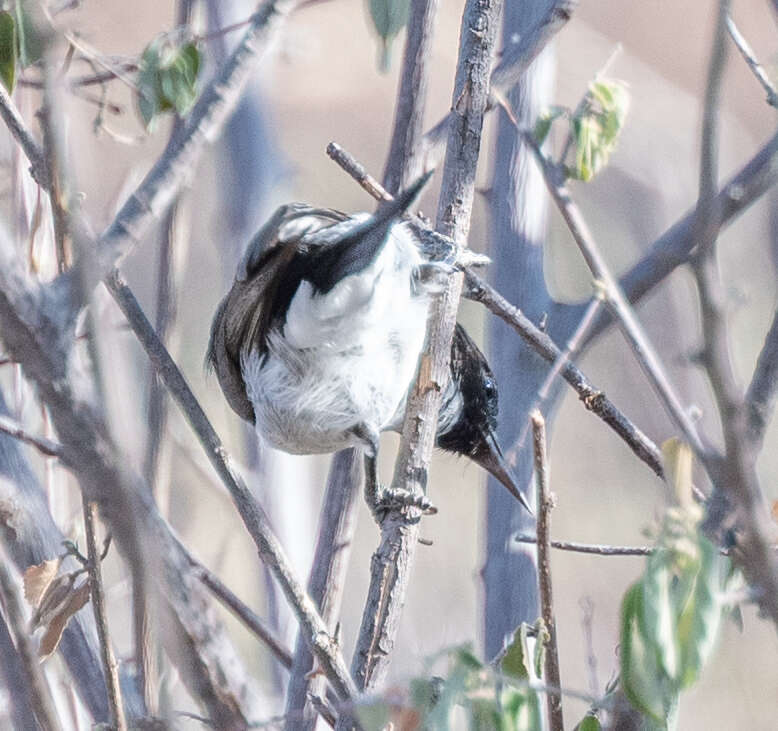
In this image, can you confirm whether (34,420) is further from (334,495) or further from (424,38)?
(424,38)

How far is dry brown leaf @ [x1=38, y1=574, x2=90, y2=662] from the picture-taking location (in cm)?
144

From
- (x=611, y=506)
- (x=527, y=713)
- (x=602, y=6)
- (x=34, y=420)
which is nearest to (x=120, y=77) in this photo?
(x=34, y=420)

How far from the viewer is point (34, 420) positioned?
2.19 meters

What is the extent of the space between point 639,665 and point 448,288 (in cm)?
96

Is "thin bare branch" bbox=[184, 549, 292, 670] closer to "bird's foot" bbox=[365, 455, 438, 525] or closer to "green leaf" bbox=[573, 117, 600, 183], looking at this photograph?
"bird's foot" bbox=[365, 455, 438, 525]

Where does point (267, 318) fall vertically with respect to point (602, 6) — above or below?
below

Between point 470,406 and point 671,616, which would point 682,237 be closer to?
point 470,406

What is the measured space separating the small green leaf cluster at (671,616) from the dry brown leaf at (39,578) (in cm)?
81

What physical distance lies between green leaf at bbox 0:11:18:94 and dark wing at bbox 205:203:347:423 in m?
0.51

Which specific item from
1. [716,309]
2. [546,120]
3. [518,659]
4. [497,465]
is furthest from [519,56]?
[716,309]

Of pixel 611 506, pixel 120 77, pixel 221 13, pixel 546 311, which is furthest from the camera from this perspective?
pixel 611 506

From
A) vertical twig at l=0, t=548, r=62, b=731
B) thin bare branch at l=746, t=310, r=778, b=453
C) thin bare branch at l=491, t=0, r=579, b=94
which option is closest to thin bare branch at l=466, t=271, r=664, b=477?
thin bare branch at l=491, t=0, r=579, b=94

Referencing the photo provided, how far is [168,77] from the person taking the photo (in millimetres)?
1670

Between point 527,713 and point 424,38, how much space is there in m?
1.27
